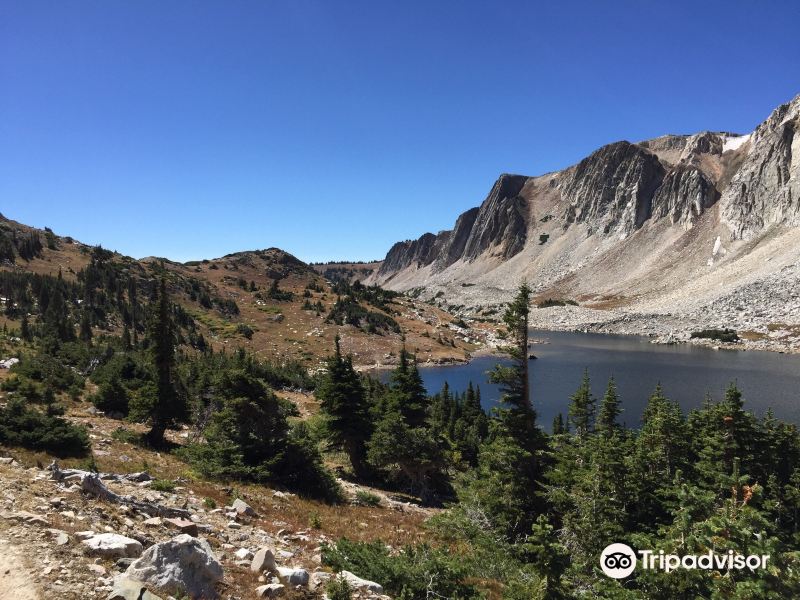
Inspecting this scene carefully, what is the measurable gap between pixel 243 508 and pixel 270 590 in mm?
6699

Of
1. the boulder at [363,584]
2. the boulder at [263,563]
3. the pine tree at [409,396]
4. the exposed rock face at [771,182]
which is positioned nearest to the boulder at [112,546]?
the boulder at [263,563]

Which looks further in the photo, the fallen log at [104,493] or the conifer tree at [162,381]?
the conifer tree at [162,381]

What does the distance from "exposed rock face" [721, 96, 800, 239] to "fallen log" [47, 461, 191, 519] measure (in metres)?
198

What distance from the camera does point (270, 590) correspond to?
30.4ft

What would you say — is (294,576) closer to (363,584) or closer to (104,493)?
(363,584)

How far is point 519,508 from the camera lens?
19.3m

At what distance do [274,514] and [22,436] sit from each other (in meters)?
10.1

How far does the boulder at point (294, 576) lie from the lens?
9984mm

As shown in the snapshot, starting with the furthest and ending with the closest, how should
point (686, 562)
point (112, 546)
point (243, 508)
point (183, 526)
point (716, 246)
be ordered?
point (716, 246) → point (243, 508) → point (183, 526) → point (686, 562) → point (112, 546)

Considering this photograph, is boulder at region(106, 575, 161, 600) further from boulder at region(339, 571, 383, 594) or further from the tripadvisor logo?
the tripadvisor logo

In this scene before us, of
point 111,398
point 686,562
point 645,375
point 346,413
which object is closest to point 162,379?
point 111,398

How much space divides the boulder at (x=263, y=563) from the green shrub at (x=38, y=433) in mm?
11935

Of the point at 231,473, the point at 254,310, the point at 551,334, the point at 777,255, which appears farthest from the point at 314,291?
the point at 777,255

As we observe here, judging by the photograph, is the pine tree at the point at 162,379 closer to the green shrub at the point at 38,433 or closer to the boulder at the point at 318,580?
the green shrub at the point at 38,433
